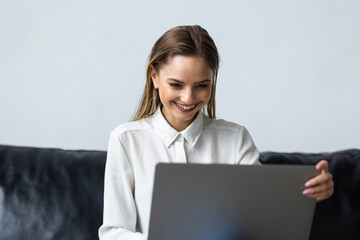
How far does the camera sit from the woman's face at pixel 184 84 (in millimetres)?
1357

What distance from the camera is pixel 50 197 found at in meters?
1.62

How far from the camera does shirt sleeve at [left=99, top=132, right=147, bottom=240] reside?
139cm

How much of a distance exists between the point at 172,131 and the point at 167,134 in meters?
0.02

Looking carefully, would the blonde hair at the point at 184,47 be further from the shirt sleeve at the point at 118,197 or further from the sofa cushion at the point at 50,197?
the sofa cushion at the point at 50,197

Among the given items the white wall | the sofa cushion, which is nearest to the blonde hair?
the sofa cushion

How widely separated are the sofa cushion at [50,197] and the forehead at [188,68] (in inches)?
19.1

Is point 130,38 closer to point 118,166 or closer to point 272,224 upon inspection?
point 118,166

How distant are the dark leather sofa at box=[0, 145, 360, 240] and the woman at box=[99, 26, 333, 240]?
21 cm

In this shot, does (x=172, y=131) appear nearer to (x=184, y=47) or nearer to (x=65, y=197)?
(x=184, y=47)

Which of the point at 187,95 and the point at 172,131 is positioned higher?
the point at 187,95

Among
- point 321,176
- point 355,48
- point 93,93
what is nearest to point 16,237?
point 93,93

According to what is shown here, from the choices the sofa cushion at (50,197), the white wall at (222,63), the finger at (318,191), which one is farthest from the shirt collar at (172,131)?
the white wall at (222,63)

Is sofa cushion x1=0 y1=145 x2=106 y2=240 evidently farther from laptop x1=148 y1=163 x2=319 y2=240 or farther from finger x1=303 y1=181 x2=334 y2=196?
finger x1=303 y1=181 x2=334 y2=196

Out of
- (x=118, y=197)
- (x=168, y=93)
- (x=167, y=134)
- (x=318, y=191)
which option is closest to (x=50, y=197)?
(x=118, y=197)
